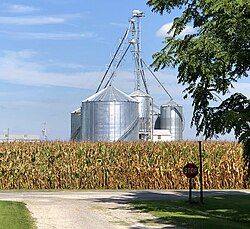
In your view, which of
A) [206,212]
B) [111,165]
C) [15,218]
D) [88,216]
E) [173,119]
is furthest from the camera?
[173,119]

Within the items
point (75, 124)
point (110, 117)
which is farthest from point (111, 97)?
point (75, 124)

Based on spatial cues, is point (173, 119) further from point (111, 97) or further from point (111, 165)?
point (111, 165)

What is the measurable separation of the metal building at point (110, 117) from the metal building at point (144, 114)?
1351 mm

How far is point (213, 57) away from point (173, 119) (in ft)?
101

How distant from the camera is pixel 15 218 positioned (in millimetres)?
16938

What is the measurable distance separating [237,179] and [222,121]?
20.7 metres

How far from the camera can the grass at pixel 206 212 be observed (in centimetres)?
1694

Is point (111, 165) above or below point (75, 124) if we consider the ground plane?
below

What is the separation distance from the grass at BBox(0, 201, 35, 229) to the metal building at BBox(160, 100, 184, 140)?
27.9 m

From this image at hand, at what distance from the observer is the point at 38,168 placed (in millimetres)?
35656

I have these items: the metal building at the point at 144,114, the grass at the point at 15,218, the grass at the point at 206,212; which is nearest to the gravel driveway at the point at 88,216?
the grass at the point at 15,218

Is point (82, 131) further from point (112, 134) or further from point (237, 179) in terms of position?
point (237, 179)

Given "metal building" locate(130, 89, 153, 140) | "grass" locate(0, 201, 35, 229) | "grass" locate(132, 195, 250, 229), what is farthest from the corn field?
"grass" locate(0, 201, 35, 229)

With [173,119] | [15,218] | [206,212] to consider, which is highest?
[173,119]
